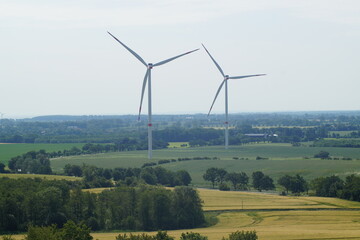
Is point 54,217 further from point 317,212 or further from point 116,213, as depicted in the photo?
point 317,212

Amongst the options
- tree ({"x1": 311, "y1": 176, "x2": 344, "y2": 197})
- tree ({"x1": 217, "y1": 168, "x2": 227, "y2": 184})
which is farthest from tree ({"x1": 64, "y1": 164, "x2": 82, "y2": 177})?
tree ({"x1": 311, "y1": 176, "x2": 344, "y2": 197})

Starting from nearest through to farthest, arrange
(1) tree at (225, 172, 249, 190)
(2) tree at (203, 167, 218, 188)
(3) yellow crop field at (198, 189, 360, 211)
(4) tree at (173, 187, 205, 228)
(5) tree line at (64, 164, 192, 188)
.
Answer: (4) tree at (173, 187, 205, 228) → (3) yellow crop field at (198, 189, 360, 211) → (5) tree line at (64, 164, 192, 188) → (1) tree at (225, 172, 249, 190) → (2) tree at (203, 167, 218, 188)

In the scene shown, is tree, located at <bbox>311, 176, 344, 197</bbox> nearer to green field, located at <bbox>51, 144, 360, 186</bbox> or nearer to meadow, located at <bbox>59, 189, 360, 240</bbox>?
meadow, located at <bbox>59, 189, 360, 240</bbox>

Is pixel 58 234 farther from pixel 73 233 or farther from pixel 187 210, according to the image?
pixel 187 210

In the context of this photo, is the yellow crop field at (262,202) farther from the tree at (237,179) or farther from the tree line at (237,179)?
the tree at (237,179)

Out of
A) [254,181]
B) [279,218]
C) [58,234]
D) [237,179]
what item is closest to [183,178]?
[237,179]

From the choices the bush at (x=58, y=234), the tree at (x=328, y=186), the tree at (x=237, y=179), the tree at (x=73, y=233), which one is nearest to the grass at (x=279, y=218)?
the tree at (x=328, y=186)

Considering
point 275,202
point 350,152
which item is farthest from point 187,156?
point 275,202
